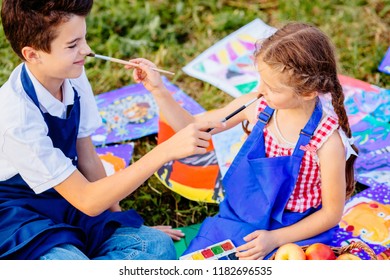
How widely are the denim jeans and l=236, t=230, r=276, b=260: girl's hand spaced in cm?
27

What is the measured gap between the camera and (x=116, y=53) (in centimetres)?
304

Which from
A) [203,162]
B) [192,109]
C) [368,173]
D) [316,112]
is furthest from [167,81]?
[316,112]

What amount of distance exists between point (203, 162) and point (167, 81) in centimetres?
63

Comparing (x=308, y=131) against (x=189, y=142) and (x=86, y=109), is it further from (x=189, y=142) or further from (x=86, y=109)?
(x=86, y=109)

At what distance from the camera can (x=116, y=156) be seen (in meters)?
2.49

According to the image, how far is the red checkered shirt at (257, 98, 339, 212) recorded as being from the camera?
1742 mm

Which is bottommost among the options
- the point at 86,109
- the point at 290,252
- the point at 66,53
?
the point at 290,252

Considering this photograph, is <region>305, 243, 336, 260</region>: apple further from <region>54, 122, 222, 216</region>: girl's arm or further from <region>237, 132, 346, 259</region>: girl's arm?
<region>54, 122, 222, 216</region>: girl's arm

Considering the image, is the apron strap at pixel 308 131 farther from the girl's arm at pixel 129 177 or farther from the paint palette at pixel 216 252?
the paint palette at pixel 216 252

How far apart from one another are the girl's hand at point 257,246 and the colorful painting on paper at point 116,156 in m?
0.77

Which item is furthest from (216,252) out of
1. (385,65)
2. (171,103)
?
(385,65)

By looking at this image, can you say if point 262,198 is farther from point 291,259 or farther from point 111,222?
point 111,222

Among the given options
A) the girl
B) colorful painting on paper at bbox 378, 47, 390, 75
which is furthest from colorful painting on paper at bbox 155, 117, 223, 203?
colorful painting on paper at bbox 378, 47, 390, 75

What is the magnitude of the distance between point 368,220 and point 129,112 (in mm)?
1158
